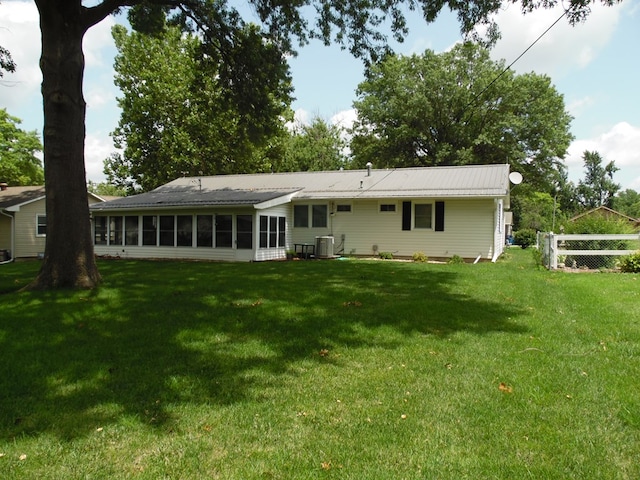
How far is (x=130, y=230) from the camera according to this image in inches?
736

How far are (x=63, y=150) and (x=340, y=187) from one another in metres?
12.1

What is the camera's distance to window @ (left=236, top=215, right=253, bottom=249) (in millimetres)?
16453

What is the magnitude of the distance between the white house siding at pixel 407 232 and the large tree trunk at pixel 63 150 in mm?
10785

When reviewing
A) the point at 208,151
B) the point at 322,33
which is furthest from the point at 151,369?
the point at 208,151

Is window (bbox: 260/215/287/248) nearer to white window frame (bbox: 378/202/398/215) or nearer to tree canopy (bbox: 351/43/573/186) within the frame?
white window frame (bbox: 378/202/398/215)

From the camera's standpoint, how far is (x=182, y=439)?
9.80ft

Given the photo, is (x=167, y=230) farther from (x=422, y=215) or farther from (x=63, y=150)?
(x=422, y=215)

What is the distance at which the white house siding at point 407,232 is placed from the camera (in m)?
16.4

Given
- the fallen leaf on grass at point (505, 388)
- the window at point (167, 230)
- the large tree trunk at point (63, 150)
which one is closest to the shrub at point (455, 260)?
the window at point (167, 230)

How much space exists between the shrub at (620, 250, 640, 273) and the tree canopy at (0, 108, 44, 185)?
3891cm

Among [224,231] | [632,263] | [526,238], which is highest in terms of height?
[224,231]

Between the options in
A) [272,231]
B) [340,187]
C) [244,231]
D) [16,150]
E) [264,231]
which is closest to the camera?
[244,231]

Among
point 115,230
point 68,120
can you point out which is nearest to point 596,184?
point 115,230

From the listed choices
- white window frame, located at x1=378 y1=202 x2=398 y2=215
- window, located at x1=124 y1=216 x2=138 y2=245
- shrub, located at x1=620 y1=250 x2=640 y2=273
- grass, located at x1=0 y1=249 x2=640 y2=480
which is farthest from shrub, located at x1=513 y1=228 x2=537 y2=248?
window, located at x1=124 y1=216 x2=138 y2=245
